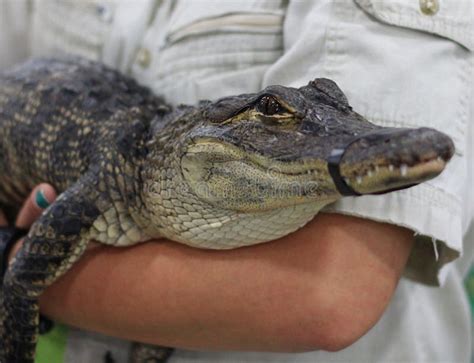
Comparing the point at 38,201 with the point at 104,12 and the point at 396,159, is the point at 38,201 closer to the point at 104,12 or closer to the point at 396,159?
the point at 104,12

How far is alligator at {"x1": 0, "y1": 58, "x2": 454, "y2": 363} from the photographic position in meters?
0.64

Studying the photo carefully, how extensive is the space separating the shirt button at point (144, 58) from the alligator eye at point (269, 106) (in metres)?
0.53

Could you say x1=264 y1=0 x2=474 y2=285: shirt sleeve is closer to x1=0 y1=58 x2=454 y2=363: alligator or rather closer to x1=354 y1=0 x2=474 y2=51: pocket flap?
x1=354 y1=0 x2=474 y2=51: pocket flap

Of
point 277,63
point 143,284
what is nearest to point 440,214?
point 277,63

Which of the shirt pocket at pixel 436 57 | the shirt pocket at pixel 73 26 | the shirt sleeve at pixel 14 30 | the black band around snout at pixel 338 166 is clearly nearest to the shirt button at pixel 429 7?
the shirt pocket at pixel 436 57

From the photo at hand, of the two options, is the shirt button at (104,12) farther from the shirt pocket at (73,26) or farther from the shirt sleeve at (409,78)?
the shirt sleeve at (409,78)

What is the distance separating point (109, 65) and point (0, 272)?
1.58 feet

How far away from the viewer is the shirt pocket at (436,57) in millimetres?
884

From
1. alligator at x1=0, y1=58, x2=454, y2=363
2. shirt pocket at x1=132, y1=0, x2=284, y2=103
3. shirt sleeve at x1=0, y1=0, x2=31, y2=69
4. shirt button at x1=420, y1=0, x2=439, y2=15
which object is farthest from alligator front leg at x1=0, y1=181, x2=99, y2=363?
shirt sleeve at x1=0, y1=0, x2=31, y2=69

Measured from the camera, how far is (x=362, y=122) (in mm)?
702

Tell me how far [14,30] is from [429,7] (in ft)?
3.36

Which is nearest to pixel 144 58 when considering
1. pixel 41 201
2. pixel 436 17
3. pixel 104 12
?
pixel 104 12

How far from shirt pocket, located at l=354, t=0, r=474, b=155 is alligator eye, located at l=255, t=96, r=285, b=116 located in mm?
237

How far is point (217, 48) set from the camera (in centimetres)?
110
